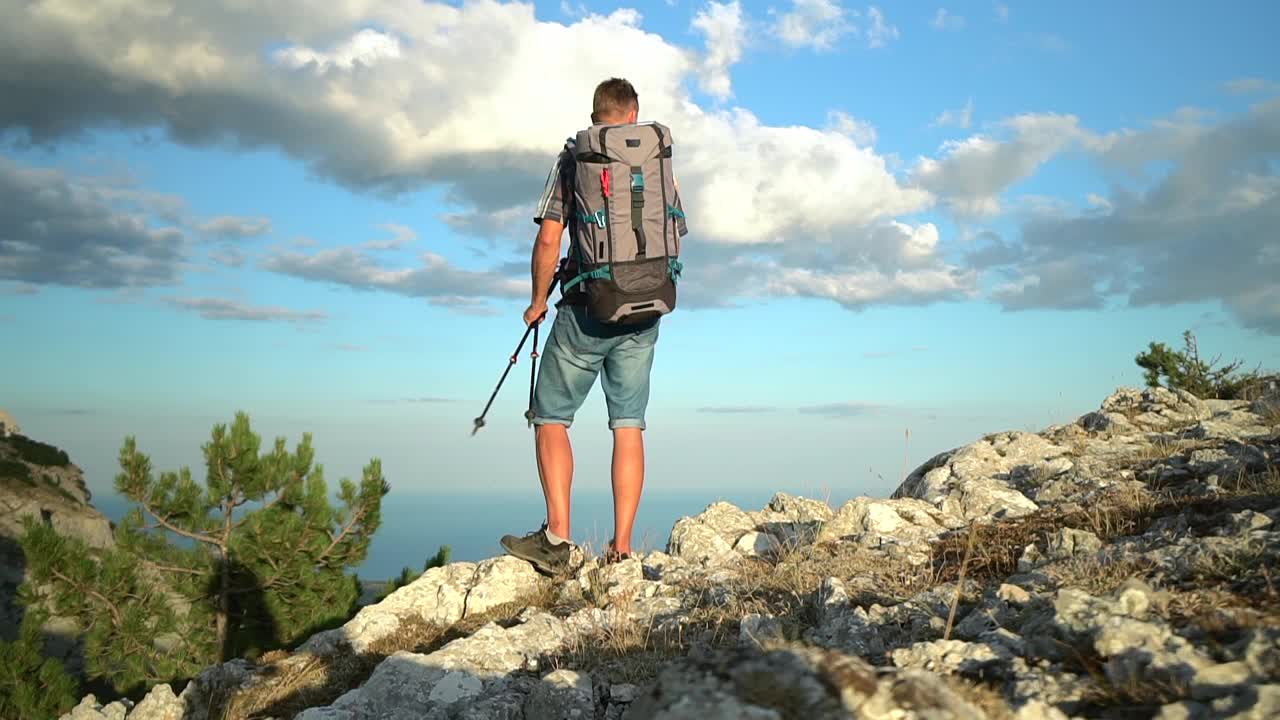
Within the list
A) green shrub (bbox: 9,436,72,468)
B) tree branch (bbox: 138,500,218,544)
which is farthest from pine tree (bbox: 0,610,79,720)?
green shrub (bbox: 9,436,72,468)

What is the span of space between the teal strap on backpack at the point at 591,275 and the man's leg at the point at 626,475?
999 millimetres

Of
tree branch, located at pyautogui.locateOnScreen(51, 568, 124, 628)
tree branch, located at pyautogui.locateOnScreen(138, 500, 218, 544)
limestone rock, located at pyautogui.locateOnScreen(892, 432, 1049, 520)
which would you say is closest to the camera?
limestone rock, located at pyautogui.locateOnScreen(892, 432, 1049, 520)

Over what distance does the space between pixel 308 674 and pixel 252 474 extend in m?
4.72

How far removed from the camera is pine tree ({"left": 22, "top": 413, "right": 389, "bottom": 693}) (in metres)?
8.65

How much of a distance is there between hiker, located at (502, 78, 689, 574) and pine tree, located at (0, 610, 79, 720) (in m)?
6.25

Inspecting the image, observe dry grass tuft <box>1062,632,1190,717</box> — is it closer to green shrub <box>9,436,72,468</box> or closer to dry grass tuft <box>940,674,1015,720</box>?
dry grass tuft <box>940,674,1015,720</box>

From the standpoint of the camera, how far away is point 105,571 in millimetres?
8719

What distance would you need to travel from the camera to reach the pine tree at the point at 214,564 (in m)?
8.65

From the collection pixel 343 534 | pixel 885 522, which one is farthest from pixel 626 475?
pixel 343 534

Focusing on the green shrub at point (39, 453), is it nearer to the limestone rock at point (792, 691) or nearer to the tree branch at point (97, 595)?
the tree branch at point (97, 595)

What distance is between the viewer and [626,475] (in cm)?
552

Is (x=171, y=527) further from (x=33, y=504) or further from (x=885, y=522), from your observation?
(x=33, y=504)

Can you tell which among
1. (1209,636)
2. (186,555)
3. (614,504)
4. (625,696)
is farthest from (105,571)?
(1209,636)

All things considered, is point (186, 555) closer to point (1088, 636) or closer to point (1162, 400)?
point (1088, 636)
